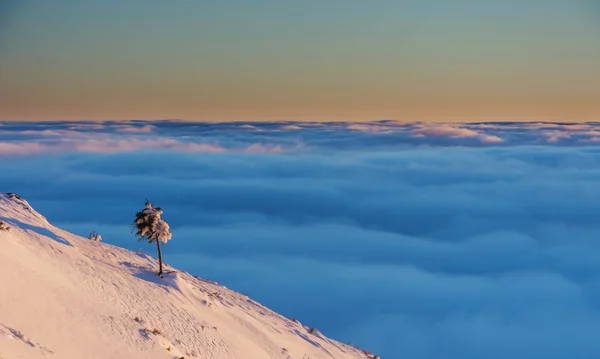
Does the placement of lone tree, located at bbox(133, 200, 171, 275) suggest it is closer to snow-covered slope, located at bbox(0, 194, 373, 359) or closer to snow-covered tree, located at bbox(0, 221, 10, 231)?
snow-covered slope, located at bbox(0, 194, 373, 359)

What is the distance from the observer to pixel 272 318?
6041 centimetres

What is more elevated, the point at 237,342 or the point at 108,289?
the point at 108,289

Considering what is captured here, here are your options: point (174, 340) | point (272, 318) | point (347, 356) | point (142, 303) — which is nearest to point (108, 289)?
point (142, 303)

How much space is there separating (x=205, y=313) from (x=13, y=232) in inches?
616

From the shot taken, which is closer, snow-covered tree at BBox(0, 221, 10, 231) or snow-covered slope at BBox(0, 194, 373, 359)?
snow-covered slope at BBox(0, 194, 373, 359)

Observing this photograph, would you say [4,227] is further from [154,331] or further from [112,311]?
[154,331]

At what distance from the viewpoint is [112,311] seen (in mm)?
42969

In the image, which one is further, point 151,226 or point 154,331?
point 151,226

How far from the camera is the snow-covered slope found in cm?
3597

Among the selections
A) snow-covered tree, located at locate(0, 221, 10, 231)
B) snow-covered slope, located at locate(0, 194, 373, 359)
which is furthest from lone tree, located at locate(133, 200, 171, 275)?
snow-covered tree, located at locate(0, 221, 10, 231)

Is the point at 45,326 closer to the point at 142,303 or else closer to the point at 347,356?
the point at 142,303

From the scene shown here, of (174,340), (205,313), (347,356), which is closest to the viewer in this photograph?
(174,340)

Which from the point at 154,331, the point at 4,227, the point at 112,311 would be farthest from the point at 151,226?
the point at 154,331

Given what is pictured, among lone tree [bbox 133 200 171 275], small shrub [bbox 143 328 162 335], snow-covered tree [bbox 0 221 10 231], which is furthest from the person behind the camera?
lone tree [bbox 133 200 171 275]
